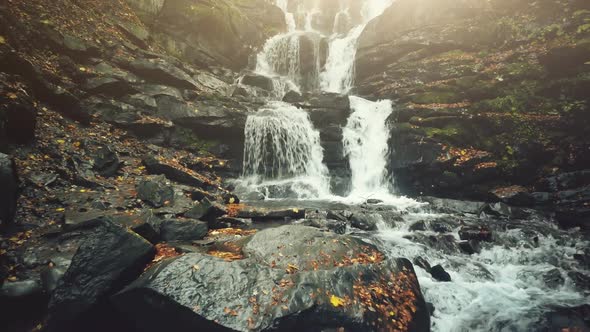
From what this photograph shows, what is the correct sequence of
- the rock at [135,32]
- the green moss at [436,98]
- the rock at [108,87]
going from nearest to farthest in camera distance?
the rock at [108,87]
the green moss at [436,98]
the rock at [135,32]

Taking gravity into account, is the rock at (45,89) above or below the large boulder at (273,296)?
above

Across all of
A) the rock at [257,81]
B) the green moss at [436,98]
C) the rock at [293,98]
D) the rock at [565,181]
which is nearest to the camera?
the rock at [565,181]

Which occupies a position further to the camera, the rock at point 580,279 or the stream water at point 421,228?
the rock at point 580,279

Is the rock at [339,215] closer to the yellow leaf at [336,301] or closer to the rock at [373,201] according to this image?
the rock at [373,201]

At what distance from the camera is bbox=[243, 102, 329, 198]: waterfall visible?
553 inches

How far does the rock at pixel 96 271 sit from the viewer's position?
3.71 meters

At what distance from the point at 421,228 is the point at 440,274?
9.17 feet

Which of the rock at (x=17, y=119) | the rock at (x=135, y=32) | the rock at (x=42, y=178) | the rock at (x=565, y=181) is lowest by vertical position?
the rock at (x=42, y=178)

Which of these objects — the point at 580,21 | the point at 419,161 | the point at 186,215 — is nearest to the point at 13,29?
the point at 186,215

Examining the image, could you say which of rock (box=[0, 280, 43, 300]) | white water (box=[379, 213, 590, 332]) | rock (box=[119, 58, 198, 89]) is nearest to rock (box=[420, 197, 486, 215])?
white water (box=[379, 213, 590, 332])

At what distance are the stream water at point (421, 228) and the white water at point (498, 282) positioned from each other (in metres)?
0.02

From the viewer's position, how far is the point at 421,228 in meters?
8.84

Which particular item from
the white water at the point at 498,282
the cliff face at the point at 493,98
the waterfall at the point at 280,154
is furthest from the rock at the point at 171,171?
the cliff face at the point at 493,98

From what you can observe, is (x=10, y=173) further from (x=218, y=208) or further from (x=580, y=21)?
(x=580, y=21)
